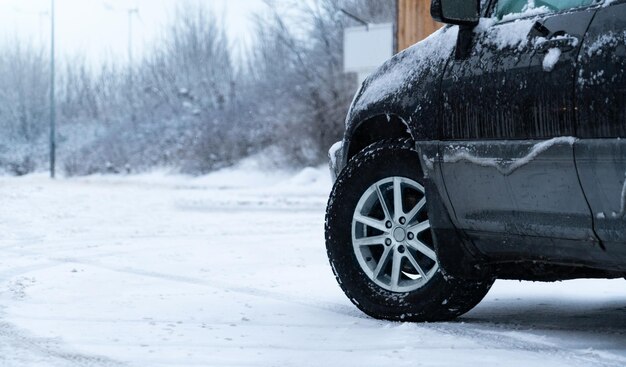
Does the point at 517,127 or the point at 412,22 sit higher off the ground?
the point at 517,127

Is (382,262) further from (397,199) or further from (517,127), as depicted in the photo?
(517,127)

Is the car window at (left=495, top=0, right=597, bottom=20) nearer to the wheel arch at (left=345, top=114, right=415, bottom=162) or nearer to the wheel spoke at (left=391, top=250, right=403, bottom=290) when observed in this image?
the wheel arch at (left=345, top=114, right=415, bottom=162)

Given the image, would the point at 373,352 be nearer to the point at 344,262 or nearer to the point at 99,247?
the point at 344,262

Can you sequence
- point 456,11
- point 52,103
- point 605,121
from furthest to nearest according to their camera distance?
1. point 52,103
2. point 456,11
3. point 605,121

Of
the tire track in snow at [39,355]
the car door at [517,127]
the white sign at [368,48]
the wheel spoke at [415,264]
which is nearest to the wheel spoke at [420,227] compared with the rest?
the wheel spoke at [415,264]

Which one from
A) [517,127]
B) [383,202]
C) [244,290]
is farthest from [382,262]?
[244,290]

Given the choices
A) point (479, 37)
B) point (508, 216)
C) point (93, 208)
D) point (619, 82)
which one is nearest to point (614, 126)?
point (619, 82)

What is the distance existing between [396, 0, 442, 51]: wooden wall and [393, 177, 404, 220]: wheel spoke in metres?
12.5

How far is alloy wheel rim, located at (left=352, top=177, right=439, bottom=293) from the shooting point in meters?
4.77

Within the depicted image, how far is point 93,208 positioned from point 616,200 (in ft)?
43.3

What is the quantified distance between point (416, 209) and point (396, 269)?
306 millimetres

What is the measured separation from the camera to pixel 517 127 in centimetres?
418

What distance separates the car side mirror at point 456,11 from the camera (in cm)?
435

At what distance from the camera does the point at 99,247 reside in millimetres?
9328
